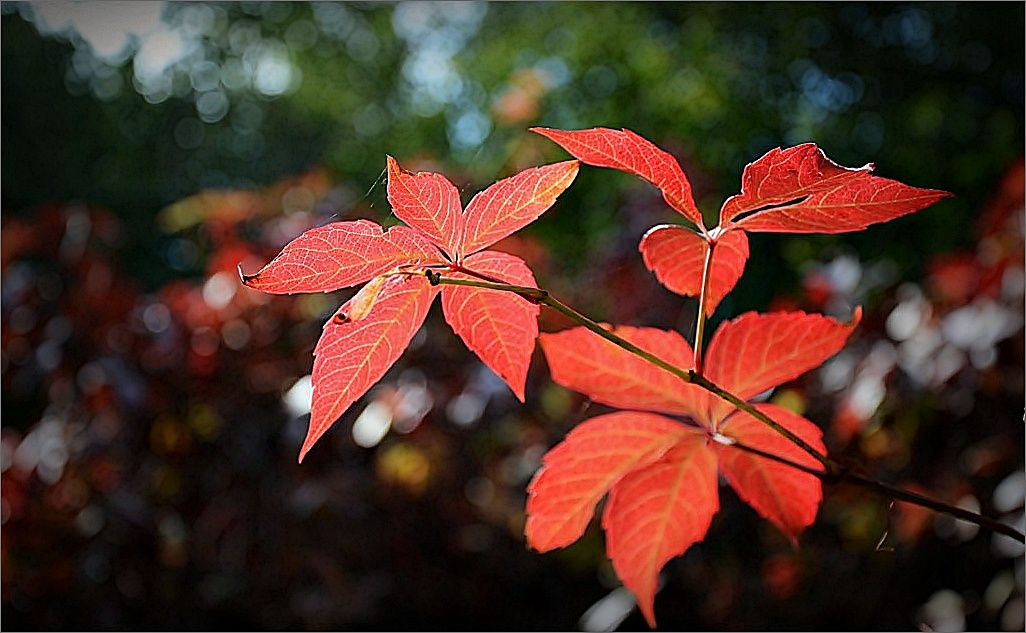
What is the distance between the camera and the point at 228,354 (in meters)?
1.33

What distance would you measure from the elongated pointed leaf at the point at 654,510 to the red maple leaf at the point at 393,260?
0.43 feet

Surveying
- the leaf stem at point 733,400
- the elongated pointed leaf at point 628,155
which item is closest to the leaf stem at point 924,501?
the leaf stem at point 733,400

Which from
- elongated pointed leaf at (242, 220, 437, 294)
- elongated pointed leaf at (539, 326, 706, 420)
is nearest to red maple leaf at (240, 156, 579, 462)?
elongated pointed leaf at (242, 220, 437, 294)

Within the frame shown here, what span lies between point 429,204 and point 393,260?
2cm

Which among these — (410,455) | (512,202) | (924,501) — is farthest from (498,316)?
(410,455)

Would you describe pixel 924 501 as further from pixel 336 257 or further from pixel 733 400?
pixel 336 257

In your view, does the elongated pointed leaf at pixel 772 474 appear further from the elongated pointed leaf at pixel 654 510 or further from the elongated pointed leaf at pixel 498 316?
the elongated pointed leaf at pixel 498 316

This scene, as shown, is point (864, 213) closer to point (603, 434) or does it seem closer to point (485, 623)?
point (603, 434)

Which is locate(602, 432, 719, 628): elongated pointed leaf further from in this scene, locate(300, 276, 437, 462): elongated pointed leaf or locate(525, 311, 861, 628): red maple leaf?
locate(300, 276, 437, 462): elongated pointed leaf

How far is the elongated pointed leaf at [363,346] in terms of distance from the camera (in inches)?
12.2

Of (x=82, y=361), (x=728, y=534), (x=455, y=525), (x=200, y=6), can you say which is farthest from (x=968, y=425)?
(x=200, y=6)

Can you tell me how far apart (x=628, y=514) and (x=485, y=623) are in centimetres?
101

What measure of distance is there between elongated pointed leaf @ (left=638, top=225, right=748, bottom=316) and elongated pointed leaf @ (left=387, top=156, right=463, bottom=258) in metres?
0.08

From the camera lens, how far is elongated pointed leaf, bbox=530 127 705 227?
302mm
